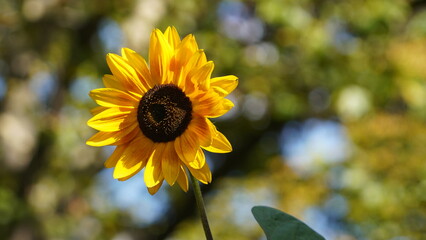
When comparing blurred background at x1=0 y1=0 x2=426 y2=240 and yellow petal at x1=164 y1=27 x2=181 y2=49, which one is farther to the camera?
blurred background at x1=0 y1=0 x2=426 y2=240

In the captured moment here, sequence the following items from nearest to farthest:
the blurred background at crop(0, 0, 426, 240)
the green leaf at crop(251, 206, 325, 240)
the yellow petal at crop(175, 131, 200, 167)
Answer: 1. the green leaf at crop(251, 206, 325, 240)
2. the yellow petal at crop(175, 131, 200, 167)
3. the blurred background at crop(0, 0, 426, 240)

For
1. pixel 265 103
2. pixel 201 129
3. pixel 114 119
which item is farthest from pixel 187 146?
pixel 265 103

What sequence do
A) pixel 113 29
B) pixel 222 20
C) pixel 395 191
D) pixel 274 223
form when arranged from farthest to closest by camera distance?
pixel 222 20 → pixel 113 29 → pixel 395 191 → pixel 274 223

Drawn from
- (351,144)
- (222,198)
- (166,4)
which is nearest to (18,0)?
(166,4)

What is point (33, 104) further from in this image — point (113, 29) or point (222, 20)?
point (222, 20)

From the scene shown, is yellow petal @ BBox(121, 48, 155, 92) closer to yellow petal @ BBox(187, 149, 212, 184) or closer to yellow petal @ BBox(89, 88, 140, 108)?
yellow petal @ BBox(89, 88, 140, 108)

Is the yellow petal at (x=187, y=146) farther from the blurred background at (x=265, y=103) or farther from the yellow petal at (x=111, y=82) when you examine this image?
the blurred background at (x=265, y=103)

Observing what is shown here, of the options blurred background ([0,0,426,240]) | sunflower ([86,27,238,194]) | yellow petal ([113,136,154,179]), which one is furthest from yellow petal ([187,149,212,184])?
blurred background ([0,0,426,240])

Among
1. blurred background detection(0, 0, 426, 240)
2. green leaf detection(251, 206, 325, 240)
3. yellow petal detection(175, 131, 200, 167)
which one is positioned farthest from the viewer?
blurred background detection(0, 0, 426, 240)
